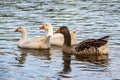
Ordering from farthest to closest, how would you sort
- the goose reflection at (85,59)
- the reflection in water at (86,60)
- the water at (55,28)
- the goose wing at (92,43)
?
the goose wing at (92,43) < the goose reflection at (85,59) < the reflection in water at (86,60) < the water at (55,28)

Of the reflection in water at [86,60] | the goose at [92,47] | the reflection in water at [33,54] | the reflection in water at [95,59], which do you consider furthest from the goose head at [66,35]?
the reflection in water at [95,59]

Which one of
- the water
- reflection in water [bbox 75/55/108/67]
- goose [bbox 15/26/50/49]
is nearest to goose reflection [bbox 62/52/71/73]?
the water

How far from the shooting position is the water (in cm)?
1625

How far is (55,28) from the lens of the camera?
2738cm

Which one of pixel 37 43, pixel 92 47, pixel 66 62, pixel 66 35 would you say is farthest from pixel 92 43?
pixel 37 43

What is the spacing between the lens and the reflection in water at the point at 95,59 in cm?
1861

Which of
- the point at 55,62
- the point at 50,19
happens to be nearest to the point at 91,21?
the point at 50,19

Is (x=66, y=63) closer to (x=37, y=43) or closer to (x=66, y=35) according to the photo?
(x=66, y=35)

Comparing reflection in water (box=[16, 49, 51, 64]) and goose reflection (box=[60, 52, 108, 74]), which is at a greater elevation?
reflection in water (box=[16, 49, 51, 64])

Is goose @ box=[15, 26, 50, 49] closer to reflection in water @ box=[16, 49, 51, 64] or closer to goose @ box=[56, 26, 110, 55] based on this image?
reflection in water @ box=[16, 49, 51, 64]

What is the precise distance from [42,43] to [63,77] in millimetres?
6829

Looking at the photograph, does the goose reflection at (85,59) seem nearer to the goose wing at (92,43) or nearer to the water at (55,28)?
the water at (55,28)

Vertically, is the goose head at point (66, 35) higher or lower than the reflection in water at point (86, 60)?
higher

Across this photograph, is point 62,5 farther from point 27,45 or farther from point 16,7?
point 27,45
